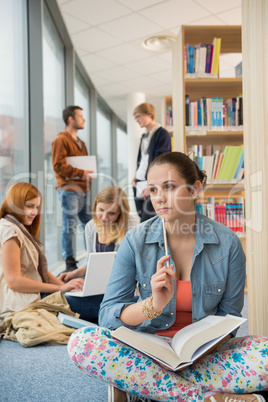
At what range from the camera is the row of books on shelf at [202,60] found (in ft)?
10.3

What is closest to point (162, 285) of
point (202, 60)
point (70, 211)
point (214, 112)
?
point (214, 112)

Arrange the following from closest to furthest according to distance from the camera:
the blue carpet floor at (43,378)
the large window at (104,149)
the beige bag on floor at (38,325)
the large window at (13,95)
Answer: the blue carpet floor at (43,378) → the beige bag on floor at (38,325) → the large window at (13,95) → the large window at (104,149)

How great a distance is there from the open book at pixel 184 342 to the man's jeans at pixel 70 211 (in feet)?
8.92

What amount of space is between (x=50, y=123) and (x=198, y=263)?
3.16 m

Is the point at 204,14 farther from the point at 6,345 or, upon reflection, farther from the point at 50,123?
the point at 6,345

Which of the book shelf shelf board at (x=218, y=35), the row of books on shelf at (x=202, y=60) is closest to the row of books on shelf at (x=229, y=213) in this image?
the row of books on shelf at (x=202, y=60)

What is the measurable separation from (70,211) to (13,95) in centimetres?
124

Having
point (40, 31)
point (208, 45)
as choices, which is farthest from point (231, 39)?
point (40, 31)

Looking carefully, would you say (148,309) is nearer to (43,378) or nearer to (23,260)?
(43,378)

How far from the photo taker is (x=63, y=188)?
12.2ft

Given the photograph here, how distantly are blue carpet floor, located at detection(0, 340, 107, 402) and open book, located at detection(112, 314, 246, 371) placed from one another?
1.38 feet

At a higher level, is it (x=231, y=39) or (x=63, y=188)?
(x=231, y=39)

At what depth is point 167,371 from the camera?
3.84 feet

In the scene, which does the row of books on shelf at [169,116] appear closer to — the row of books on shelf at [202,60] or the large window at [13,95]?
the row of books on shelf at [202,60]
